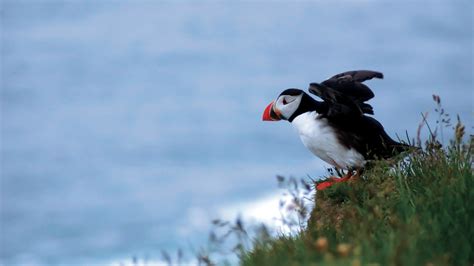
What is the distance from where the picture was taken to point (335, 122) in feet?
25.9

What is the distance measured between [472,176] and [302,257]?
2.46 m

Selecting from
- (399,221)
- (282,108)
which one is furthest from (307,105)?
(399,221)

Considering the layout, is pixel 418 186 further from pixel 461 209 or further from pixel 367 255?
pixel 367 255

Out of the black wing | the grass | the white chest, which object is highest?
the black wing

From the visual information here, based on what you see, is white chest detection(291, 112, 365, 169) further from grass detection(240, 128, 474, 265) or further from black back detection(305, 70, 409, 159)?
grass detection(240, 128, 474, 265)

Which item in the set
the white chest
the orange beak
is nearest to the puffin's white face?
the orange beak

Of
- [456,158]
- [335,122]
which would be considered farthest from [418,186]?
[335,122]

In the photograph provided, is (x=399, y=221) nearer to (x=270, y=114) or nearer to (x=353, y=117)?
(x=353, y=117)

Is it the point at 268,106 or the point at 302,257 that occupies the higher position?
the point at 268,106

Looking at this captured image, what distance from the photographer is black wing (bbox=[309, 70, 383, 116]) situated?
7879mm

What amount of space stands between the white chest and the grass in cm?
23

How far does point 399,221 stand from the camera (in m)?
5.10

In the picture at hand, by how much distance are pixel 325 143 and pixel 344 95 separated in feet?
1.72

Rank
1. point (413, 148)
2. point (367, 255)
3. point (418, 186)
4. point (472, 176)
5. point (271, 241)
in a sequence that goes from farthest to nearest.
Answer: point (413, 148) → point (418, 186) → point (472, 176) → point (271, 241) → point (367, 255)
